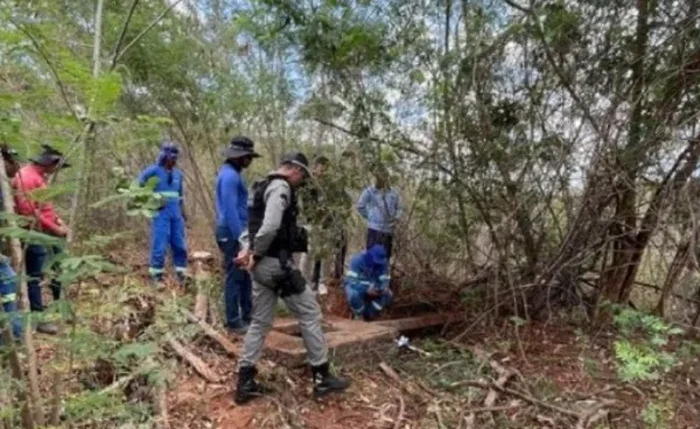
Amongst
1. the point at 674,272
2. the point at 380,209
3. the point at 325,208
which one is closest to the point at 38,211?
the point at 325,208

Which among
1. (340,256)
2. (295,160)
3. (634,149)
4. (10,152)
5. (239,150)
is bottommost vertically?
(340,256)

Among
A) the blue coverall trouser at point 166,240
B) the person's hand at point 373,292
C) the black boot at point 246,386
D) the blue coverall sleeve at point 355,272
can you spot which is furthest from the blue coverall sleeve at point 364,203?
the black boot at point 246,386

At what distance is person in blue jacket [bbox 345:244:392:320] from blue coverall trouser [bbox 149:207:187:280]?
1.99m

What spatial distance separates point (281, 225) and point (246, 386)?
120cm

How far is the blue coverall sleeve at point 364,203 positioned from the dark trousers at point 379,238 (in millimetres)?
247

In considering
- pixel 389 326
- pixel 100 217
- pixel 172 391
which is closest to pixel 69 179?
pixel 172 391

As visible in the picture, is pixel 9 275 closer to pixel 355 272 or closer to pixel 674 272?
pixel 355 272

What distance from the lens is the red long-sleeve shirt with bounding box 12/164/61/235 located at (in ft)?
9.60

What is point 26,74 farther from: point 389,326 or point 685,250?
point 685,250

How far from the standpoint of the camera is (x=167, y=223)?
682 centimetres

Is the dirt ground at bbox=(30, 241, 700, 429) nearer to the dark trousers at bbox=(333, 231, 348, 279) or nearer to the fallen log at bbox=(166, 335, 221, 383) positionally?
the fallen log at bbox=(166, 335, 221, 383)

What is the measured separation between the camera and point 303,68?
6777mm

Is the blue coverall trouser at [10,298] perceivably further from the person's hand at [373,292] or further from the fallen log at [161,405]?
the person's hand at [373,292]

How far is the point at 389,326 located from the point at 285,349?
4.73 feet
